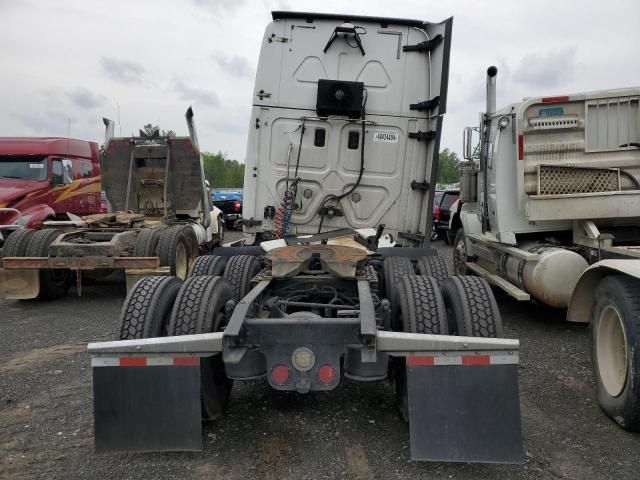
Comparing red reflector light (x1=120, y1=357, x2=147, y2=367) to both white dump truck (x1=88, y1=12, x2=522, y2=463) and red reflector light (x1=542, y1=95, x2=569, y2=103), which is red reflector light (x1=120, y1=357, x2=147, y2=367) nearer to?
white dump truck (x1=88, y1=12, x2=522, y2=463)

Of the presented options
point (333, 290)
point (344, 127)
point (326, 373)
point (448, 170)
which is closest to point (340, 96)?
point (344, 127)

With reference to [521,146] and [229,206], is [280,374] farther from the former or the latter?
[229,206]

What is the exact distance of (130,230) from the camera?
8.45 meters

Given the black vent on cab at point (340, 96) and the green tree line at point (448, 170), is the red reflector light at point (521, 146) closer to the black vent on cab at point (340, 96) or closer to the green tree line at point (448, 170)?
the black vent on cab at point (340, 96)

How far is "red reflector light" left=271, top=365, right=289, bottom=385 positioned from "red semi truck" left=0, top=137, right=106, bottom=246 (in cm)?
876

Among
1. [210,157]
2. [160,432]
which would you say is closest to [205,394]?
[160,432]

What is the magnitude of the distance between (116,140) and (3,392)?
6.36 metres

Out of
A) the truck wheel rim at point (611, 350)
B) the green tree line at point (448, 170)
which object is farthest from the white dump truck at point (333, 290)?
the green tree line at point (448, 170)

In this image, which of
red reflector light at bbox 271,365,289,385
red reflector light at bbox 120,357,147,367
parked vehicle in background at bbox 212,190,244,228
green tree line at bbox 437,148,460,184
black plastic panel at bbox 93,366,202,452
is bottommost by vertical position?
black plastic panel at bbox 93,366,202,452

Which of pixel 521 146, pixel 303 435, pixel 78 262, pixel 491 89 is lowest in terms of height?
pixel 303 435

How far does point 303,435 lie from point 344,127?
381cm

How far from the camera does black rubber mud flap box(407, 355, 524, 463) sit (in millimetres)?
2768

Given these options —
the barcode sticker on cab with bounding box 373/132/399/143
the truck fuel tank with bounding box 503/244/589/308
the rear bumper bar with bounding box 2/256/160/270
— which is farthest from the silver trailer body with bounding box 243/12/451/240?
the rear bumper bar with bounding box 2/256/160/270

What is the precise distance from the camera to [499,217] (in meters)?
6.39
